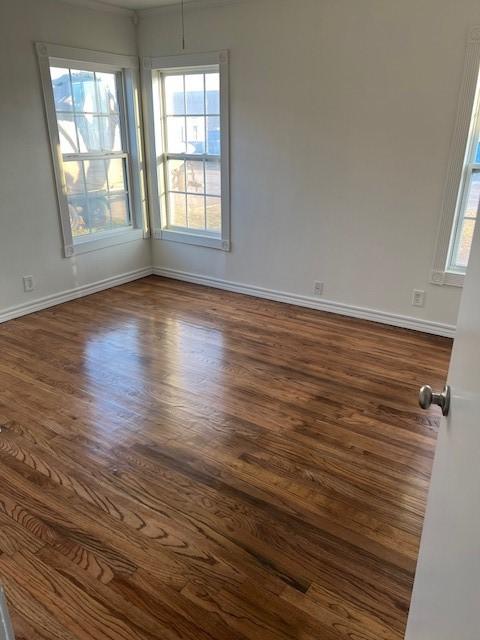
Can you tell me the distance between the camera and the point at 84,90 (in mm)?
4250

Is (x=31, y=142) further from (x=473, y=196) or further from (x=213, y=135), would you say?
(x=473, y=196)

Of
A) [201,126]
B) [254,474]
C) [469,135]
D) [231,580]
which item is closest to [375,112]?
[469,135]

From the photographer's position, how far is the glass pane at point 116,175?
469 centimetres

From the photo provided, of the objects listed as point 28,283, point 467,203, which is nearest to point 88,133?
point 28,283

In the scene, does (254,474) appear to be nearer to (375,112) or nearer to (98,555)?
(98,555)

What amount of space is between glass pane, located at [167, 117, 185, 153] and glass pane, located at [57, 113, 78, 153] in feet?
Result: 3.09

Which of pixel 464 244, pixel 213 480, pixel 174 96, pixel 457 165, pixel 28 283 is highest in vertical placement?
pixel 174 96

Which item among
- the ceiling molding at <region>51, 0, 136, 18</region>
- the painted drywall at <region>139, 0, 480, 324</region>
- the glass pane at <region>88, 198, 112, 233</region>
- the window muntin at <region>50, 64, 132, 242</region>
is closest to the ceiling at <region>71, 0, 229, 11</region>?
the ceiling molding at <region>51, 0, 136, 18</region>

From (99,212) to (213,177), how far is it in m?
1.17

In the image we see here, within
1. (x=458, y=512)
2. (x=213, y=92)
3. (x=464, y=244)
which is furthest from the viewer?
(x=213, y=92)

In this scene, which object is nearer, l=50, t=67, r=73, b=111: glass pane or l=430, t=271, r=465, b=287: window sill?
l=430, t=271, r=465, b=287: window sill

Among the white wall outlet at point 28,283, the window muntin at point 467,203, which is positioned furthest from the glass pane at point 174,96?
the window muntin at point 467,203

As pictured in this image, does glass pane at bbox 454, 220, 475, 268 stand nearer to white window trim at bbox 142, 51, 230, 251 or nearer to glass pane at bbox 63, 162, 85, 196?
white window trim at bbox 142, 51, 230, 251

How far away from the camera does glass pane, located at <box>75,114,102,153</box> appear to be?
14.1 feet
